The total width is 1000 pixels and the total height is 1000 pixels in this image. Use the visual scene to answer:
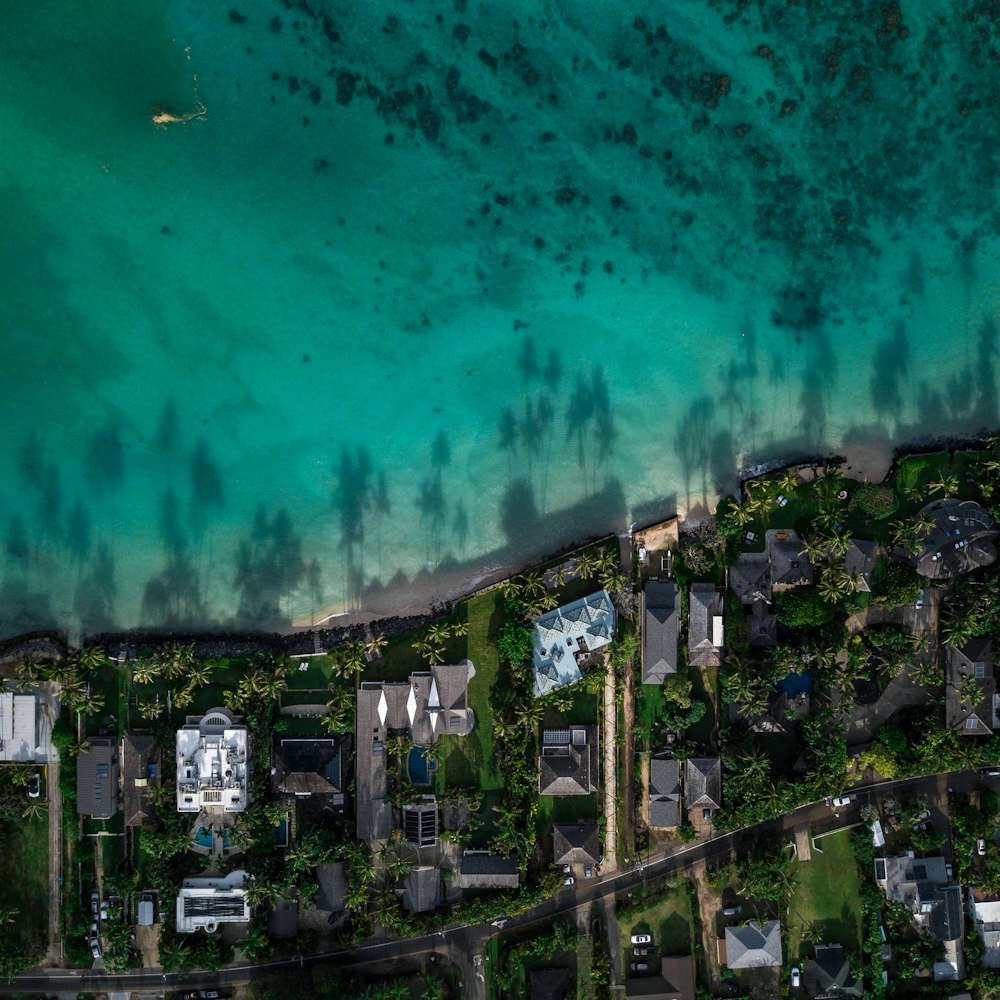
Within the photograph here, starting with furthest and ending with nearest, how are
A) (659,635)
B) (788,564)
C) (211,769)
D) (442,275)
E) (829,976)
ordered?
(442,275), (788,564), (829,976), (659,635), (211,769)

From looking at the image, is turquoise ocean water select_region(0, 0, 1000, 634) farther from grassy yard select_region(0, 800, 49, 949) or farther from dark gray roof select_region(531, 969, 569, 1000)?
dark gray roof select_region(531, 969, 569, 1000)

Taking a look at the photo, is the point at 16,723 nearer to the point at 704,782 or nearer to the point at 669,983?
the point at 704,782

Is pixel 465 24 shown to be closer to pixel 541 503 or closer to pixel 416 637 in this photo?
pixel 541 503

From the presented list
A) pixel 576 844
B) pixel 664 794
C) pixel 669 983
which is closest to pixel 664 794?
pixel 664 794

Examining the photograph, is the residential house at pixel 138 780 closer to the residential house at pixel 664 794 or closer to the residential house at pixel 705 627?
the residential house at pixel 664 794

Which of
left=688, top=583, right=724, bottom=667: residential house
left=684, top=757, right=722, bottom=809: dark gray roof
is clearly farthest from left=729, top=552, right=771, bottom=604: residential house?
left=684, top=757, right=722, bottom=809: dark gray roof

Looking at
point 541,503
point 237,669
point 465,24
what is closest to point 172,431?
point 237,669

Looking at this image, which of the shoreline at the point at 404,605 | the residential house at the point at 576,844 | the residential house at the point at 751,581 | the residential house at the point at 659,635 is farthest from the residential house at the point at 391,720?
the residential house at the point at 751,581

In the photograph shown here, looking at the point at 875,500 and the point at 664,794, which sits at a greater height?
the point at 875,500
